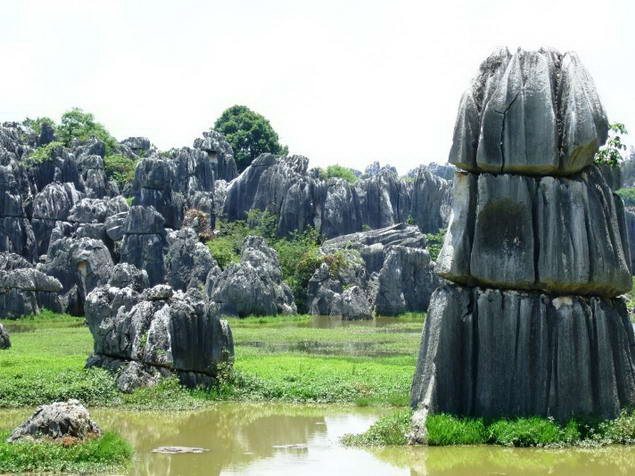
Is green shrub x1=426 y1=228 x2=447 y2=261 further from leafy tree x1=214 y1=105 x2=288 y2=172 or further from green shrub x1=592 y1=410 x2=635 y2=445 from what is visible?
green shrub x1=592 y1=410 x2=635 y2=445

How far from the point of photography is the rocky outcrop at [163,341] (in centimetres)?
2397

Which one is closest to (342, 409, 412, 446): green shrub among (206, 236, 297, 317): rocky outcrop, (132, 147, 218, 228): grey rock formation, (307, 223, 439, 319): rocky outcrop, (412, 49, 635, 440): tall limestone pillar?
(412, 49, 635, 440): tall limestone pillar

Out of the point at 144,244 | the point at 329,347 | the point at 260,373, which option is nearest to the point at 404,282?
the point at 144,244

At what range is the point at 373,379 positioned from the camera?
2658cm

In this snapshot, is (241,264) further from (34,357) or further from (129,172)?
(129,172)

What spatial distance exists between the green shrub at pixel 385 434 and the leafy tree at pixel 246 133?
94.4 m

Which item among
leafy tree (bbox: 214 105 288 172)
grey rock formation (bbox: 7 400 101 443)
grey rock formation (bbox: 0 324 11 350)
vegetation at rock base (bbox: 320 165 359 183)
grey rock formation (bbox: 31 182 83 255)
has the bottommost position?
grey rock formation (bbox: 7 400 101 443)

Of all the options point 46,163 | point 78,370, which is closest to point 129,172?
point 46,163

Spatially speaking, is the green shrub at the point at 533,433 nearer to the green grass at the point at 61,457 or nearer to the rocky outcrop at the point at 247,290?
the green grass at the point at 61,457

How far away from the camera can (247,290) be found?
59.3m

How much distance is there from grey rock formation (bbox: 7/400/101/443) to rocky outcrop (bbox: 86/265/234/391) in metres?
6.93

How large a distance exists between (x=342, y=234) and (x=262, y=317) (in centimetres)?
3055

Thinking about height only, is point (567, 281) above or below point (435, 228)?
below

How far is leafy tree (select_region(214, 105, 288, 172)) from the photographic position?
113 meters
